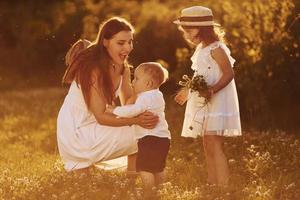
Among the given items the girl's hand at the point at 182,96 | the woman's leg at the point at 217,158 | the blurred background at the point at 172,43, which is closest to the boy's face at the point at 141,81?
the girl's hand at the point at 182,96

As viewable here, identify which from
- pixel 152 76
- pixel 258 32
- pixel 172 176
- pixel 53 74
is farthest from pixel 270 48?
pixel 53 74

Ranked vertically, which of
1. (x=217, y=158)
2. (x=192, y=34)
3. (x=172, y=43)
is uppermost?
(x=192, y=34)

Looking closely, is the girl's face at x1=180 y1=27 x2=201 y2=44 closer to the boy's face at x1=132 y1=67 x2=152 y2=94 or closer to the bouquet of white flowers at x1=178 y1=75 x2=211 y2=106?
the bouquet of white flowers at x1=178 y1=75 x2=211 y2=106

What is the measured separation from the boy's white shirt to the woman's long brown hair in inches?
17.3

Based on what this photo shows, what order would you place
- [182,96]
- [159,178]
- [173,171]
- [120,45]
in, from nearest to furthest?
[159,178]
[120,45]
[182,96]
[173,171]

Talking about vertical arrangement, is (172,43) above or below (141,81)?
below

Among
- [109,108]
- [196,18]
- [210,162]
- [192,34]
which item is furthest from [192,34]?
[210,162]

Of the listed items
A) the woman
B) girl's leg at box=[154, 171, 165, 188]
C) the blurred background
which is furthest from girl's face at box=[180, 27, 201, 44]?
the blurred background

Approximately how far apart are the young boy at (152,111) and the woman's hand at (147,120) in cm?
5

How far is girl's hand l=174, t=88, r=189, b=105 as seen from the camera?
352 inches

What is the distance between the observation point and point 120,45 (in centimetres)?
873

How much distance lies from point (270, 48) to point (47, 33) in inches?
392

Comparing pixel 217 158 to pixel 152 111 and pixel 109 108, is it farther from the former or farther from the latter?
pixel 109 108

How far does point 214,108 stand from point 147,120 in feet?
3.23
